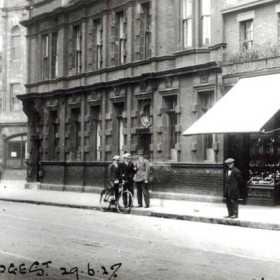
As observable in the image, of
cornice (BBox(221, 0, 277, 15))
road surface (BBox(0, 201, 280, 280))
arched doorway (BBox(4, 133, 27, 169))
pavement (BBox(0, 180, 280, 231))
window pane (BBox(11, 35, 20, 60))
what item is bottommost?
road surface (BBox(0, 201, 280, 280))

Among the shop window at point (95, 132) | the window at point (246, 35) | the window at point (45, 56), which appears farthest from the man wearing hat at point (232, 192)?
the window at point (45, 56)

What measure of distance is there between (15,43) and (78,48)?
16596mm

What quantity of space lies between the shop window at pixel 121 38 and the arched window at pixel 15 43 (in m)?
20.1

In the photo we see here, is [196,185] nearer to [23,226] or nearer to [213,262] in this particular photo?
[23,226]

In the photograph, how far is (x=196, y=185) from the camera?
27.0 metres

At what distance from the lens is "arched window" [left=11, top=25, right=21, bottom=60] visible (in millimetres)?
51719

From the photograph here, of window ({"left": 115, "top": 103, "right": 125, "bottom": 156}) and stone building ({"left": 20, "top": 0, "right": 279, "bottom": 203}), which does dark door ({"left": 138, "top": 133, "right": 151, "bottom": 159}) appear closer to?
stone building ({"left": 20, "top": 0, "right": 279, "bottom": 203})

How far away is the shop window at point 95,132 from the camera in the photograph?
113 feet

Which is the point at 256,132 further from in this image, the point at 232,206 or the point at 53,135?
the point at 53,135

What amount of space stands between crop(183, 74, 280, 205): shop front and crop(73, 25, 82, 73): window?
13.1 metres

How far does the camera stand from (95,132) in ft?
114

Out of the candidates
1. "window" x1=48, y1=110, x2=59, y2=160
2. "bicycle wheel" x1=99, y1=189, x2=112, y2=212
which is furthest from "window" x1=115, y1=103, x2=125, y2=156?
"bicycle wheel" x1=99, y1=189, x2=112, y2=212

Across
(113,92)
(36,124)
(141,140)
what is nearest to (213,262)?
(141,140)

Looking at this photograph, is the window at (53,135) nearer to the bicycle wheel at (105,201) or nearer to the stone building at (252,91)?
the bicycle wheel at (105,201)
